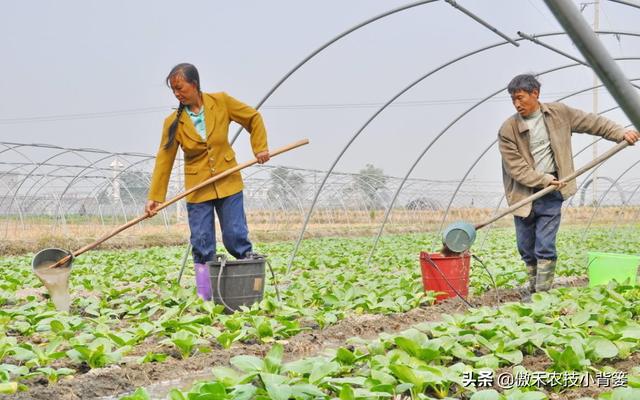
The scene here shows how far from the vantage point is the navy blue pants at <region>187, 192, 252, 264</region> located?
503 cm

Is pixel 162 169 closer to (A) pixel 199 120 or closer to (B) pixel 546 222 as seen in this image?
(A) pixel 199 120

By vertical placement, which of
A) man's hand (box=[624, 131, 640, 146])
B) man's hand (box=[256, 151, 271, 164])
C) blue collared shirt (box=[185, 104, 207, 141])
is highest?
blue collared shirt (box=[185, 104, 207, 141])

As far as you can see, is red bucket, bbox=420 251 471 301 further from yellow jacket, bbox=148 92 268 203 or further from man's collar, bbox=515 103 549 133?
yellow jacket, bbox=148 92 268 203

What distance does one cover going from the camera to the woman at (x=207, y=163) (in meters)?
5.02

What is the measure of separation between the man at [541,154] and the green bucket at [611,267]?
2.01 feet

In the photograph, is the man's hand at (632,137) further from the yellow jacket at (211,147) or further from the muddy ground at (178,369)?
the yellow jacket at (211,147)

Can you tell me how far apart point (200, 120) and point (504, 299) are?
2.87 m

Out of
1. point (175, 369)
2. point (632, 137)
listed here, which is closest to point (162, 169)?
point (175, 369)

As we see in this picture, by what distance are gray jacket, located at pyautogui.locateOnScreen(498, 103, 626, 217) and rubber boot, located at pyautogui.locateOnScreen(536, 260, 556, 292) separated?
1.42 ft

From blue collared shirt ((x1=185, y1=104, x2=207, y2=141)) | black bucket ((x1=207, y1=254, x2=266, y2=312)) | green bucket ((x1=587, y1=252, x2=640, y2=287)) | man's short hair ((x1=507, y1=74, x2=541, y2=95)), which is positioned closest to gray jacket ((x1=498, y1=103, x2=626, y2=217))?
man's short hair ((x1=507, y1=74, x2=541, y2=95))

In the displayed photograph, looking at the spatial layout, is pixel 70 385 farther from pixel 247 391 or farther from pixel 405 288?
pixel 405 288

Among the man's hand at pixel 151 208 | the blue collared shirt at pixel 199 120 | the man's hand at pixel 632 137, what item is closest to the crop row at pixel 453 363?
the man's hand at pixel 632 137

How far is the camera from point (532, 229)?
561 cm

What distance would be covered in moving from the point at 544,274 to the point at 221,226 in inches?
103
